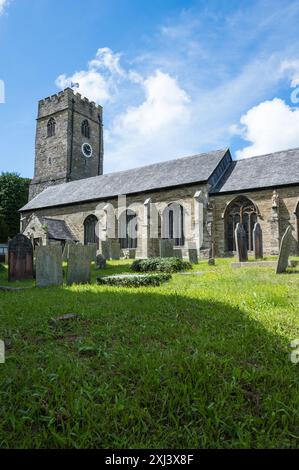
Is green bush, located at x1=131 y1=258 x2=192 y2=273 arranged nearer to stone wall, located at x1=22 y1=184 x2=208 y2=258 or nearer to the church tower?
stone wall, located at x1=22 y1=184 x2=208 y2=258

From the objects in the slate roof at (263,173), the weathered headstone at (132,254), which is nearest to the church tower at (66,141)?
the weathered headstone at (132,254)

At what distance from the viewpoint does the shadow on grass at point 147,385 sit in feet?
6.95

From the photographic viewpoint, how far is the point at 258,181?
19.9 m

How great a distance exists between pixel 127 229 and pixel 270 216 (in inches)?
413

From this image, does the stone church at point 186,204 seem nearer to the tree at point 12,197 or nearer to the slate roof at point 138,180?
the slate roof at point 138,180

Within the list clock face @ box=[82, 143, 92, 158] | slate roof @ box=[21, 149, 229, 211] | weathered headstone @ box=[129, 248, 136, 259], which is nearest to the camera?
weathered headstone @ box=[129, 248, 136, 259]

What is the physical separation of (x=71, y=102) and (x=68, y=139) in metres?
4.53

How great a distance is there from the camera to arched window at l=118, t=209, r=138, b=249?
24.1 m

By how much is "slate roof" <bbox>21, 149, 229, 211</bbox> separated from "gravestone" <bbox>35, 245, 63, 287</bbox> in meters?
14.1

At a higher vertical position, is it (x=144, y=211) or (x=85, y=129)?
(x=85, y=129)

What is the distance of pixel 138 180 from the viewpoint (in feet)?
83.0

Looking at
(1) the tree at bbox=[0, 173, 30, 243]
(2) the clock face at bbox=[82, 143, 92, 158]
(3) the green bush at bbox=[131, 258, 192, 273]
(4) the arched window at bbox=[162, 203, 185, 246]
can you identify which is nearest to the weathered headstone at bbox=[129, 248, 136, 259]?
(4) the arched window at bbox=[162, 203, 185, 246]

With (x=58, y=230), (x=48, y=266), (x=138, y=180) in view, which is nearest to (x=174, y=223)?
(x=138, y=180)

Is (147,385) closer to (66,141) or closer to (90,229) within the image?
(90,229)
